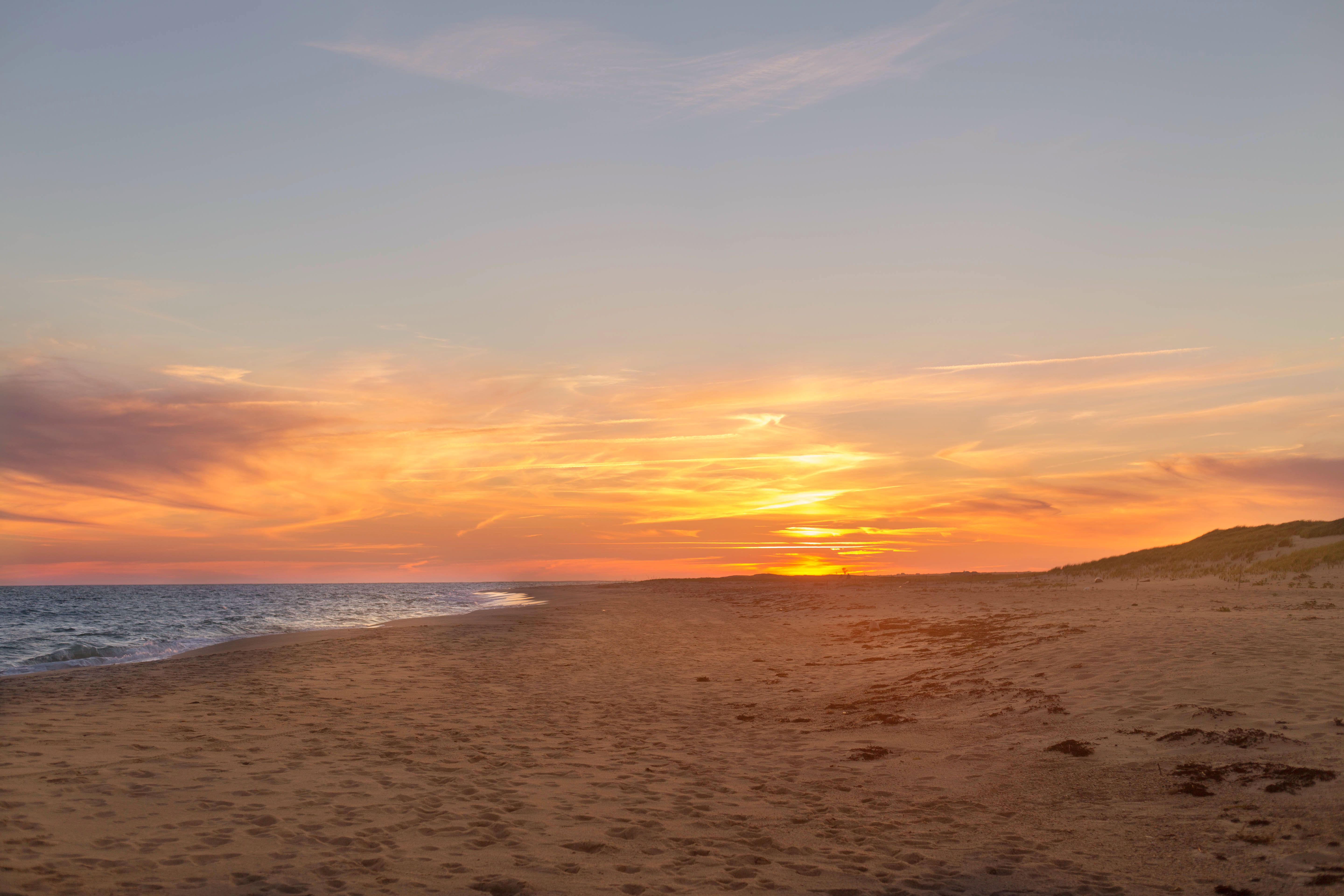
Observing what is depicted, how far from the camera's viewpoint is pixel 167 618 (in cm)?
5262

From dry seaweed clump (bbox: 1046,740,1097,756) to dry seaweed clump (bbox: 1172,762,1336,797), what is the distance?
3.87 feet

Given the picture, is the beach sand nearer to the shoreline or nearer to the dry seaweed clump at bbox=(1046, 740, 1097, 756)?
the dry seaweed clump at bbox=(1046, 740, 1097, 756)

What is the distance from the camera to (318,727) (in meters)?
12.9

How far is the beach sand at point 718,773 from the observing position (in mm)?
6852

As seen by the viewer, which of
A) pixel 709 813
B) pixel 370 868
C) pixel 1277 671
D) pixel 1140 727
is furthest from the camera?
pixel 1277 671

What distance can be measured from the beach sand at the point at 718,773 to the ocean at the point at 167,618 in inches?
321

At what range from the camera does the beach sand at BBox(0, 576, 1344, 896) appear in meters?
6.85

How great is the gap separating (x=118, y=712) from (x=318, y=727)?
433 cm

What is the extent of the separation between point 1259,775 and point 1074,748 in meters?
2.19

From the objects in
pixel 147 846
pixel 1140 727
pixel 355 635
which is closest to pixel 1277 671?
pixel 1140 727

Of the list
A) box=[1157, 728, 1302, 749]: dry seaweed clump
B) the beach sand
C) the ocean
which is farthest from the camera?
the ocean

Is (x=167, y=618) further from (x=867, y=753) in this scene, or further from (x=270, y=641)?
(x=867, y=753)

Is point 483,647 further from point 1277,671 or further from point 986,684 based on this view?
point 1277,671

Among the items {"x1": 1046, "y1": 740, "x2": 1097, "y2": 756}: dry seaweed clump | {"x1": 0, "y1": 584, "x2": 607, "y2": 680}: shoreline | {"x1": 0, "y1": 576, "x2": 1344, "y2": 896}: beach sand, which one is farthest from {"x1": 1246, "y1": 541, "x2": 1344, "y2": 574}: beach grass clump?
{"x1": 0, "y1": 584, "x2": 607, "y2": 680}: shoreline
